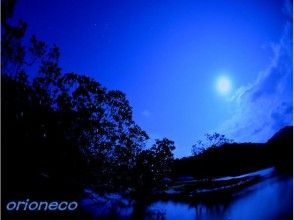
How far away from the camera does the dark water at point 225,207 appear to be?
26.0 ft

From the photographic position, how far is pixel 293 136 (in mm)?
8547

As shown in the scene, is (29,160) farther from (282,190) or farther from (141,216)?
(282,190)

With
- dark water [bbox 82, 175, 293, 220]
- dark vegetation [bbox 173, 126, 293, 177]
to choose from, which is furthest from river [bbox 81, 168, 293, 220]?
dark vegetation [bbox 173, 126, 293, 177]

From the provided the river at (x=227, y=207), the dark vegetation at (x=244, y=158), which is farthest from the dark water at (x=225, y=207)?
the dark vegetation at (x=244, y=158)

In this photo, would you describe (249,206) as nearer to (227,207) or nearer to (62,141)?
(227,207)

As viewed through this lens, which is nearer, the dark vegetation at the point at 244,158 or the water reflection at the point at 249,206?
the water reflection at the point at 249,206

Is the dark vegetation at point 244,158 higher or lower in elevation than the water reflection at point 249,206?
higher

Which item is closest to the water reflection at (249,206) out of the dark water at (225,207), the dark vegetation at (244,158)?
the dark water at (225,207)

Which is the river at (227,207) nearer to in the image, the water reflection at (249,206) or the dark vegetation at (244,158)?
the water reflection at (249,206)

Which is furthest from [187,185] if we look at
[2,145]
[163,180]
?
[2,145]

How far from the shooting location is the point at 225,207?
29.3 feet

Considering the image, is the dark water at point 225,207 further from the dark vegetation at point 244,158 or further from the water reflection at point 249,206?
the dark vegetation at point 244,158

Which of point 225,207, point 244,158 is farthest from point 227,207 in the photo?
point 244,158

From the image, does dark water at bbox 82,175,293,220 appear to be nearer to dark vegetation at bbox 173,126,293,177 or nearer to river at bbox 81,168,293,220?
river at bbox 81,168,293,220
